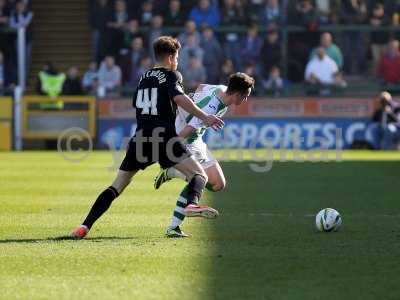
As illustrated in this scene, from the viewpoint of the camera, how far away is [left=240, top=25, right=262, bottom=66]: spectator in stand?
2750 cm

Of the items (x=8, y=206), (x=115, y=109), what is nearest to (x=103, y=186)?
(x=8, y=206)

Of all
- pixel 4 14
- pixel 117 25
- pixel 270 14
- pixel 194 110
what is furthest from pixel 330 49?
pixel 194 110

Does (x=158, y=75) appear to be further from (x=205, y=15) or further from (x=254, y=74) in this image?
(x=205, y=15)

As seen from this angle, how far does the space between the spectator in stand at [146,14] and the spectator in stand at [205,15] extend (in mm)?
1088

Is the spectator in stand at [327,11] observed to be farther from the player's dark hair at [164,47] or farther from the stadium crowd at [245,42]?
the player's dark hair at [164,47]

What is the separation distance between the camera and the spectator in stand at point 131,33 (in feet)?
91.7

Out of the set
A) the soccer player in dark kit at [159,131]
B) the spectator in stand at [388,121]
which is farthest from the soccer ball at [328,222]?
the spectator in stand at [388,121]

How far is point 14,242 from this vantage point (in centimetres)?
979

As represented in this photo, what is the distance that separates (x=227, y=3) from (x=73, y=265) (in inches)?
815

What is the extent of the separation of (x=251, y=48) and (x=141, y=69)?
9.50ft

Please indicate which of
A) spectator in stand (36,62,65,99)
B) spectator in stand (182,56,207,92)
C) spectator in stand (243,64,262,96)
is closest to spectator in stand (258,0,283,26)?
spectator in stand (243,64,262,96)

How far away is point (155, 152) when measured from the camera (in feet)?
32.5

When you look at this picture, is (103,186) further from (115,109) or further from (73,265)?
(115,109)

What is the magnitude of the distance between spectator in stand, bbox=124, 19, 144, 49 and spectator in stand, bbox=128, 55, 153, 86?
0.69 meters
